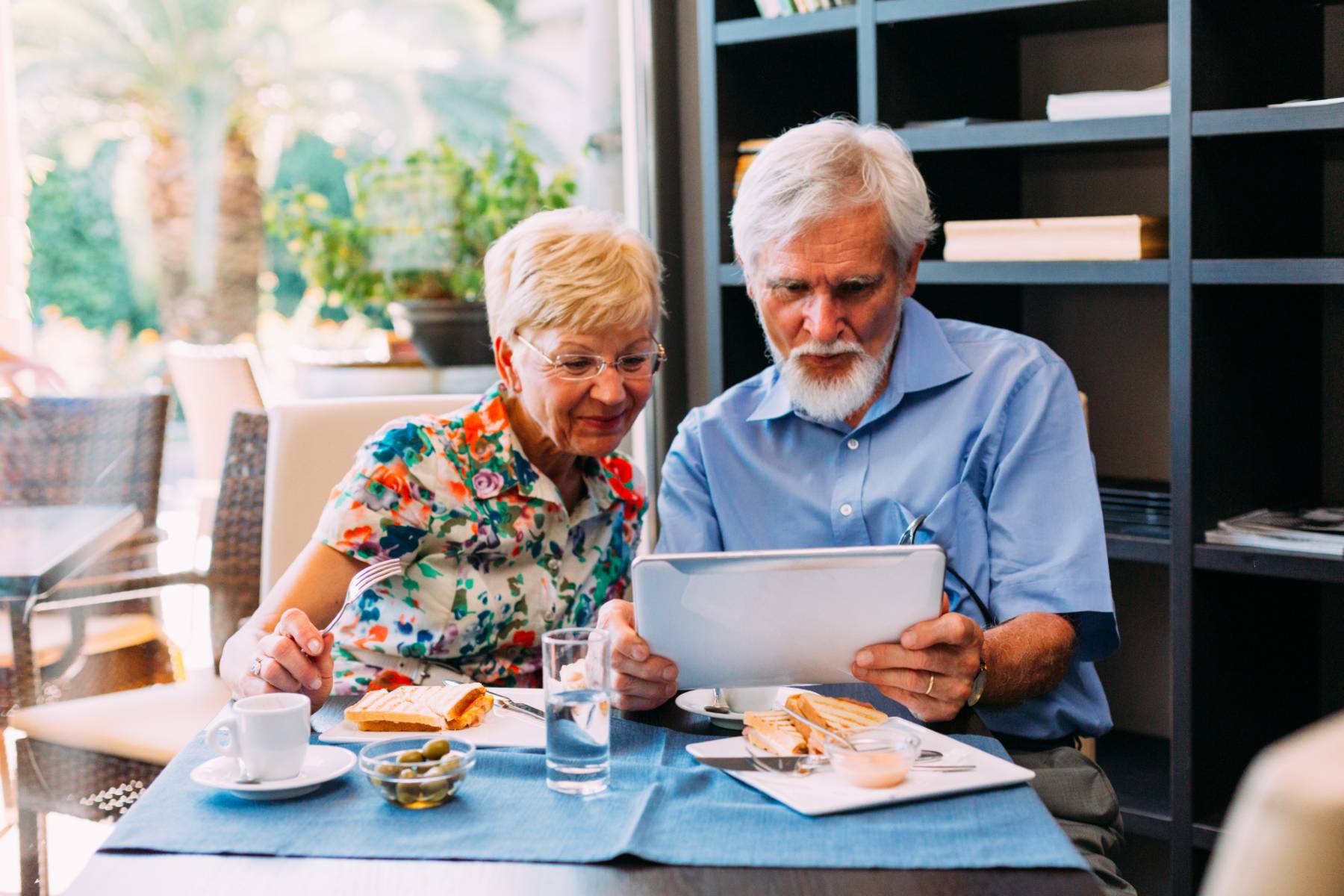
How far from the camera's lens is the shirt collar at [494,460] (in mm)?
1757

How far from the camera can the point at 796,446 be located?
1921mm

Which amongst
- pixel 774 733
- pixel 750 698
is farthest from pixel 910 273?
pixel 774 733

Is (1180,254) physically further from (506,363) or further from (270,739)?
(270,739)

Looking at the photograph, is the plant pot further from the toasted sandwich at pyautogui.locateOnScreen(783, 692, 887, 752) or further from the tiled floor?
the toasted sandwich at pyautogui.locateOnScreen(783, 692, 887, 752)

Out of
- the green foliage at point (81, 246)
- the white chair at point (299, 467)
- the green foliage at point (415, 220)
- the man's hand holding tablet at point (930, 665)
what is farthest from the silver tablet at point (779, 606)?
the green foliage at point (415, 220)

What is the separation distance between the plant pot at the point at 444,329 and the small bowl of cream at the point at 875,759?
7.04 feet

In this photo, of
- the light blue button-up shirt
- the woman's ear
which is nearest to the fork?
the woman's ear

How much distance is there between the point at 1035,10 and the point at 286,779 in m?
2.01

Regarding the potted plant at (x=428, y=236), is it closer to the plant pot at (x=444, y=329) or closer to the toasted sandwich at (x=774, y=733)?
the plant pot at (x=444, y=329)

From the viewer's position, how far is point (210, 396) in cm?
271

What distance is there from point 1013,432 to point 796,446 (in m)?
0.31

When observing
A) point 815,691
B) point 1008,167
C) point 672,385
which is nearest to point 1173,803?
point 815,691

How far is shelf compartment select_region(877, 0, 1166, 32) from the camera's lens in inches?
95.7

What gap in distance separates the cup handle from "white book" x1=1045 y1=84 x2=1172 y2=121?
180 centimetres
